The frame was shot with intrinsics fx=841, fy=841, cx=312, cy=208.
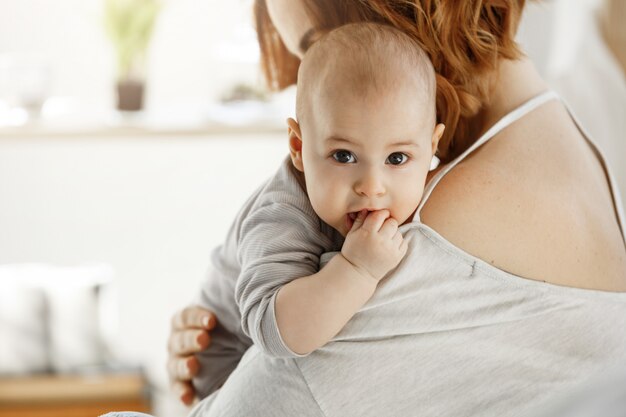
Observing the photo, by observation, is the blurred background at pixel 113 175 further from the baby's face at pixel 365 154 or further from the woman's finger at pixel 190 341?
the baby's face at pixel 365 154

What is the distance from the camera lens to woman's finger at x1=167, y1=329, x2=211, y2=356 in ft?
3.14

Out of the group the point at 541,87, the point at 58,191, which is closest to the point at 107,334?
the point at 58,191

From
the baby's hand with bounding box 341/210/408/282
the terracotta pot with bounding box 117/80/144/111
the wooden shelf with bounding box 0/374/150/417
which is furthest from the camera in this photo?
the terracotta pot with bounding box 117/80/144/111

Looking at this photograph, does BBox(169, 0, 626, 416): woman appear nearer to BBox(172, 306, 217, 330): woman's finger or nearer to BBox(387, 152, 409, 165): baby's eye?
BBox(387, 152, 409, 165): baby's eye

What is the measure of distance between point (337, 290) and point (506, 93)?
1.00 feet

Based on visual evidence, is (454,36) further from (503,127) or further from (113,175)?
(113,175)

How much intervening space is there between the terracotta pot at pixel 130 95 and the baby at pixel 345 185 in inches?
85.0

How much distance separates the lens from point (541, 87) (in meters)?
0.88

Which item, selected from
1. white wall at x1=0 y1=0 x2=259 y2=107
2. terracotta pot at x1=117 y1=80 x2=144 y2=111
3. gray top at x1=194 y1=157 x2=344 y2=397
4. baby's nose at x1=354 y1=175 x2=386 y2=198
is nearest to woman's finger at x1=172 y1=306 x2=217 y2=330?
gray top at x1=194 y1=157 x2=344 y2=397

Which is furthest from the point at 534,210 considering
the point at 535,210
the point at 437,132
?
the point at 437,132

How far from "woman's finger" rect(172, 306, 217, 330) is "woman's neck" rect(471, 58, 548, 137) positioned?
A: 0.37 m

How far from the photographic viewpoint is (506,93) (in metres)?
0.85

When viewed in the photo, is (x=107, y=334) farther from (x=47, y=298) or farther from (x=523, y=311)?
(x=523, y=311)

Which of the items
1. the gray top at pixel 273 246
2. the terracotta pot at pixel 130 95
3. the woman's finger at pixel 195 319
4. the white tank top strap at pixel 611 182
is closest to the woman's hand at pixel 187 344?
the woman's finger at pixel 195 319
